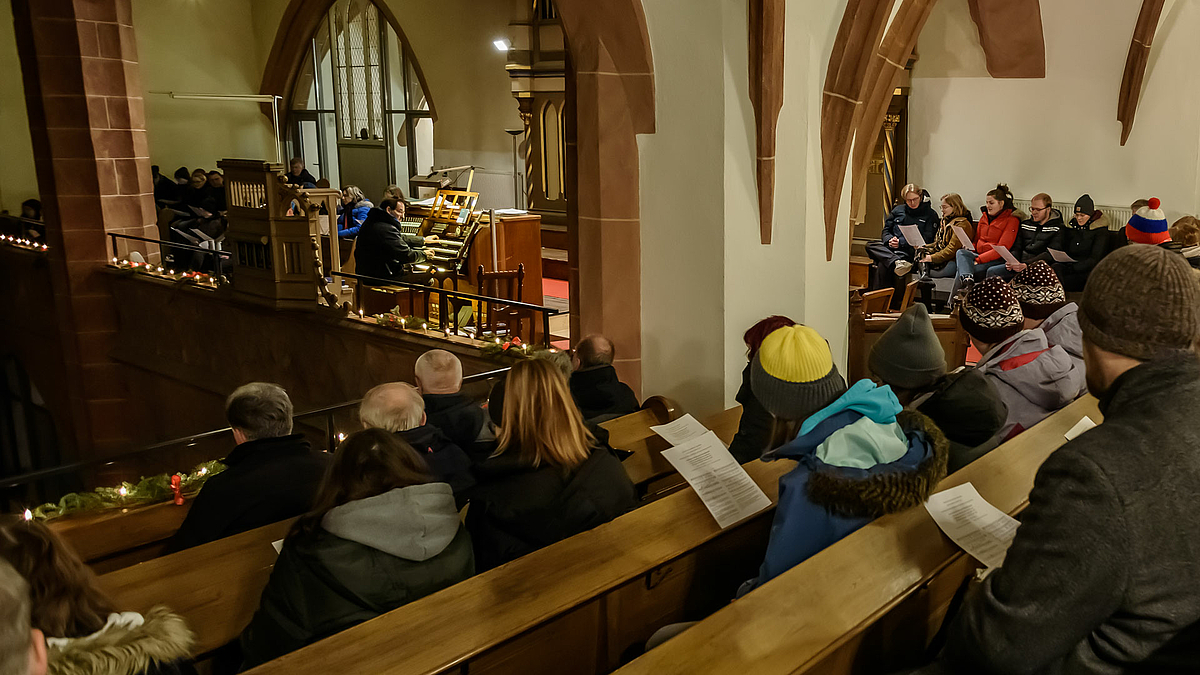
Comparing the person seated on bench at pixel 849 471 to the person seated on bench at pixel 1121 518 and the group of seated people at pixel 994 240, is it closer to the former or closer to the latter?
the person seated on bench at pixel 1121 518

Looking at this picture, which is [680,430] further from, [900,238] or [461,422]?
[900,238]

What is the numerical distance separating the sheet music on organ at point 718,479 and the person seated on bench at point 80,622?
1681 millimetres

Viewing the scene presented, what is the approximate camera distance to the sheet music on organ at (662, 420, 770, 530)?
3201mm

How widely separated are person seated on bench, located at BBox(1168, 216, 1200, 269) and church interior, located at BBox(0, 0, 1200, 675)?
4 cm

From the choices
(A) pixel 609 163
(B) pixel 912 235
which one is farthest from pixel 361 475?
(B) pixel 912 235

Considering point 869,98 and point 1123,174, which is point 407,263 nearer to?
point 869,98

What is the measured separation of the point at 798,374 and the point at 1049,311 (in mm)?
2182

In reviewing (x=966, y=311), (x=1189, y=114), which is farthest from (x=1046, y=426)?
(x=1189, y=114)

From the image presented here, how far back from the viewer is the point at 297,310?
8.63 metres

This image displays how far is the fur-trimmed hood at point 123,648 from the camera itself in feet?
6.04

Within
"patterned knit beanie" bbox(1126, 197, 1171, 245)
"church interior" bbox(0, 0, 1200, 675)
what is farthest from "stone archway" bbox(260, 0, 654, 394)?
"patterned knit beanie" bbox(1126, 197, 1171, 245)

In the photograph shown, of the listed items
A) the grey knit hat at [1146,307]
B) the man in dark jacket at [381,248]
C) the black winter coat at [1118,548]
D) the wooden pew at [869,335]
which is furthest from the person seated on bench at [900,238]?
the black winter coat at [1118,548]

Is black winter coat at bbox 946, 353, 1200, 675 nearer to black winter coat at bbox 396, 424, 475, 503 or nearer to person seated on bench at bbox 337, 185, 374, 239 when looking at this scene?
black winter coat at bbox 396, 424, 475, 503

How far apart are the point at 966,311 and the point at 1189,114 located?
7.40 m
